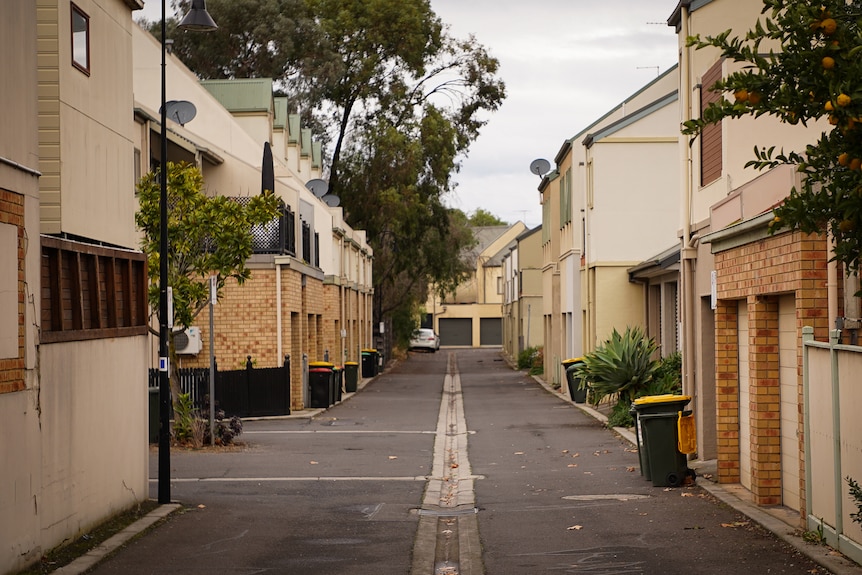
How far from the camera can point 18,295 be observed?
31.0 ft

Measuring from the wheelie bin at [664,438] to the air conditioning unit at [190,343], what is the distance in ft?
47.1

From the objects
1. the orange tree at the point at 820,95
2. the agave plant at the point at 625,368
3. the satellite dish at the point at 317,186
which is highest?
the satellite dish at the point at 317,186

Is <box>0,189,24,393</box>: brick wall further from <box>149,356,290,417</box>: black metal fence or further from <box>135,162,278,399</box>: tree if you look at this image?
<box>149,356,290,417</box>: black metal fence

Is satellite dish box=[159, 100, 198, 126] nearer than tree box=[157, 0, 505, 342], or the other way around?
satellite dish box=[159, 100, 198, 126]

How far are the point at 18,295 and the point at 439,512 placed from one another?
5.58 m

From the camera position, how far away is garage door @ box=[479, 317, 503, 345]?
96.4 metres

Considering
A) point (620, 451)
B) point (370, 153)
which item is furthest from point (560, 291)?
point (620, 451)

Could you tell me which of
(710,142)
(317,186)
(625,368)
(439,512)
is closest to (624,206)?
(625,368)

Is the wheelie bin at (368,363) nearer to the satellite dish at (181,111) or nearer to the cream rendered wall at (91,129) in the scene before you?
the satellite dish at (181,111)

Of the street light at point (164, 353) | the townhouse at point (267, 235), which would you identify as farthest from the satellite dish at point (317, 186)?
the street light at point (164, 353)

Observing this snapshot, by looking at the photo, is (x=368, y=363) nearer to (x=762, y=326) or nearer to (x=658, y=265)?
(x=658, y=265)

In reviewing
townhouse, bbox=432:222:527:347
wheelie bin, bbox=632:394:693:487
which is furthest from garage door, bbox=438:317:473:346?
wheelie bin, bbox=632:394:693:487

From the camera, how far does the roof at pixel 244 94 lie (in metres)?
38.7

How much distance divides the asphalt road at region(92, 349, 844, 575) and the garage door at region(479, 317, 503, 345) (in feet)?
237
